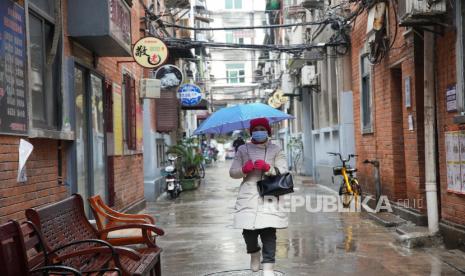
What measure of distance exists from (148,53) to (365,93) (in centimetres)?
526

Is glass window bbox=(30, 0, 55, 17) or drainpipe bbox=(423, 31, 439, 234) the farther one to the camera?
drainpipe bbox=(423, 31, 439, 234)

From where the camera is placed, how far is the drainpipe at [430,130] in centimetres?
852

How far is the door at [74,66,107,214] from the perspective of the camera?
8.73m

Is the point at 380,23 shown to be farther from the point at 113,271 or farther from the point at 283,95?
the point at 283,95

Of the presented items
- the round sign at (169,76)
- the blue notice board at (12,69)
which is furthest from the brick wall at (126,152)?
the round sign at (169,76)

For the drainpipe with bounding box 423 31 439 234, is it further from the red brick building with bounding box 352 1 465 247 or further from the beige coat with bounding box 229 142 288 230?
→ the beige coat with bounding box 229 142 288 230

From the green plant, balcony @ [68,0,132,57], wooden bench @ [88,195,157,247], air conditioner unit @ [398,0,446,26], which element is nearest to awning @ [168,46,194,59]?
the green plant

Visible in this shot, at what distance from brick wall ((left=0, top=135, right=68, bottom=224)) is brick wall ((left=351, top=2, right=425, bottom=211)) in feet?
19.7

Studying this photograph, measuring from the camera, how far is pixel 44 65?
6980 millimetres

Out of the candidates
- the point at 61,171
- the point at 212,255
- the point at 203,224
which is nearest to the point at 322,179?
the point at 203,224

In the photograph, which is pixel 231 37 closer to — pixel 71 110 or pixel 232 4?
pixel 232 4

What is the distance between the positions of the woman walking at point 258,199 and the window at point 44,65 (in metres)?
2.39

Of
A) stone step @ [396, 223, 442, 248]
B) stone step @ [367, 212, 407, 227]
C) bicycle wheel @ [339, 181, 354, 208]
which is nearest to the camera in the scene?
stone step @ [396, 223, 442, 248]

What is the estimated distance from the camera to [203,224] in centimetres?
1145
